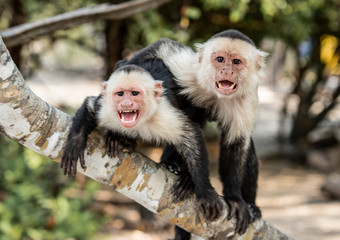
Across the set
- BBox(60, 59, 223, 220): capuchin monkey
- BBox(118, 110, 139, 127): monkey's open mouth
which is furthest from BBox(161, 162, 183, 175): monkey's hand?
BBox(118, 110, 139, 127): monkey's open mouth

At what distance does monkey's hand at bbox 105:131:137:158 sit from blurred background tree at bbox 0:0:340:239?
258 cm

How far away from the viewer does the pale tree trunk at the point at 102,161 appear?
2007 millimetres

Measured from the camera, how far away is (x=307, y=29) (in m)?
6.36

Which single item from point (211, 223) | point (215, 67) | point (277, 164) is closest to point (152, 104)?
point (215, 67)

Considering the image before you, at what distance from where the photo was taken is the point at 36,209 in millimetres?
5254

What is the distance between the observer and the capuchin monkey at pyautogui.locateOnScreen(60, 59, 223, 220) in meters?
2.50

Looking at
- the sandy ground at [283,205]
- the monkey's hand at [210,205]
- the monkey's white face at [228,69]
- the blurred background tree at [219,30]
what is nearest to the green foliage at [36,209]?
the blurred background tree at [219,30]

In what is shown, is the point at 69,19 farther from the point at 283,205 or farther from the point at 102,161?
the point at 283,205

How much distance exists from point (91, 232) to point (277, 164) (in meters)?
5.56

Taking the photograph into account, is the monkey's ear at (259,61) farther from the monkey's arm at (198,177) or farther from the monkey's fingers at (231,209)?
the monkey's fingers at (231,209)

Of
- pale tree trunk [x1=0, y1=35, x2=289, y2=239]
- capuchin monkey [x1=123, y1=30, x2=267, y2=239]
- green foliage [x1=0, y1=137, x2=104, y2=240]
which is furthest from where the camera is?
green foliage [x1=0, y1=137, x2=104, y2=240]

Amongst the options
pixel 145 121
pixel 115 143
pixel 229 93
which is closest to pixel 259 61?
pixel 229 93

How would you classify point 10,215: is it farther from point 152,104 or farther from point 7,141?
point 152,104

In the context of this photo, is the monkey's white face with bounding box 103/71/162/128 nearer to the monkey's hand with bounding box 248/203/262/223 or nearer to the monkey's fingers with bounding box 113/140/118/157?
the monkey's fingers with bounding box 113/140/118/157
